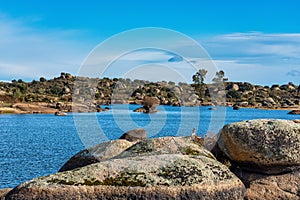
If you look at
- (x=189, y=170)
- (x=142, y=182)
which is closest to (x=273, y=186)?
(x=189, y=170)

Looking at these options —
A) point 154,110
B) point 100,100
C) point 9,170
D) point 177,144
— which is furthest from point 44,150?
point 100,100

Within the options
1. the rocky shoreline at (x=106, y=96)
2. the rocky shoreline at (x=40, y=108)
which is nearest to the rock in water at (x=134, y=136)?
the rocky shoreline at (x=106, y=96)

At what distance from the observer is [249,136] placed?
17000mm

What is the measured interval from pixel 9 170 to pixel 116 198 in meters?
19.1

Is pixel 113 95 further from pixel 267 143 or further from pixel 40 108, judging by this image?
pixel 267 143

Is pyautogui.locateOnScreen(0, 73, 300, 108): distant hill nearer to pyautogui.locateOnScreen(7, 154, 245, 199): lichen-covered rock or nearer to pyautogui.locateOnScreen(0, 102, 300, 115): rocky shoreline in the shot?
pyautogui.locateOnScreen(0, 102, 300, 115): rocky shoreline

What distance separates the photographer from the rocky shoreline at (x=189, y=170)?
13.5 metres

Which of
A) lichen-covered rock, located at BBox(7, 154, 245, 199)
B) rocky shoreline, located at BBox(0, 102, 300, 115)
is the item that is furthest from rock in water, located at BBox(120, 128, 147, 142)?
rocky shoreline, located at BBox(0, 102, 300, 115)

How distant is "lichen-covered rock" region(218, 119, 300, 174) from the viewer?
16875mm

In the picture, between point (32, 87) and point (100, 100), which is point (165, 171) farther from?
point (32, 87)

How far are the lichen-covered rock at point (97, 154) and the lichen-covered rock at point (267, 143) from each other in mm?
4628

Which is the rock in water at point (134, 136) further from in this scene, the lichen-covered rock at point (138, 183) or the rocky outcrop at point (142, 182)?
the lichen-covered rock at point (138, 183)

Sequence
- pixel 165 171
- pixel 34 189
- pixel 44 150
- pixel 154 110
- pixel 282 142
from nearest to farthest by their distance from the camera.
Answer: pixel 34 189 < pixel 165 171 < pixel 282 142 < pixel 44 150 < pixel 154 110

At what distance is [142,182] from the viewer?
13.7 metres
